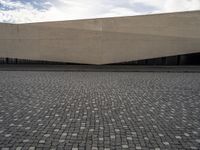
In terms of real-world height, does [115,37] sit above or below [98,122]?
above

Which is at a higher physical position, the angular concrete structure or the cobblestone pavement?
the angular concrete structure

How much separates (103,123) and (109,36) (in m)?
14.8

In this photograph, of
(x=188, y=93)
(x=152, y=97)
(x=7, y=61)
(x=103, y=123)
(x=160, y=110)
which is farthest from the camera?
(x=7, y=61)

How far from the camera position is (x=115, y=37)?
1803cm

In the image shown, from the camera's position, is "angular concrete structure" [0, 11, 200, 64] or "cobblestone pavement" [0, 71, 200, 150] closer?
"cobblestone pavement" [0, 71, 200, 150]

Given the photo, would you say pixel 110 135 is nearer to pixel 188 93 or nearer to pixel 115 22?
pixel 188 93

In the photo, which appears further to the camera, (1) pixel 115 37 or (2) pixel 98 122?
(1) pixel 115 37

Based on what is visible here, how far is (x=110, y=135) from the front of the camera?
3396mm

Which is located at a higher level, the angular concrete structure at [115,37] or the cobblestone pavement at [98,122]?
the angular concrete structure at [115,37]

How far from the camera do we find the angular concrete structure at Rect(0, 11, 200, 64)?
18.0 m

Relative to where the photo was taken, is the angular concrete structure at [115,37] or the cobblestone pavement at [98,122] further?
the angular concrete structure at [115,37]

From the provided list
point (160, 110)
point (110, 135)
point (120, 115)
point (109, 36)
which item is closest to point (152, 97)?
point (160, 110)

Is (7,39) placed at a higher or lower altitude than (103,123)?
higher

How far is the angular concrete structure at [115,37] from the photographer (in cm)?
1797
